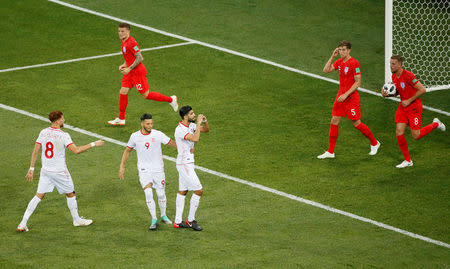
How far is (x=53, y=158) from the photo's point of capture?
11.3m

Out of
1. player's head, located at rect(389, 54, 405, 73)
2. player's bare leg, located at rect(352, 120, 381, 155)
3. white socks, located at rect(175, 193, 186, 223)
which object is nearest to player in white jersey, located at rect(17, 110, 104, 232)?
white socks, located at rect(175, 193, 186, 223)

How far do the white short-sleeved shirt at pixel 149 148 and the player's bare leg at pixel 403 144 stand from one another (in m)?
4.77

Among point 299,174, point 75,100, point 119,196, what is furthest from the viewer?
point 75,100

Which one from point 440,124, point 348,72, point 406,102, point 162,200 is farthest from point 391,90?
point 162,200

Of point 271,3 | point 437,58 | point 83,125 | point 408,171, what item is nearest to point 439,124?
point 408,171

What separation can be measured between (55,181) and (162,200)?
166 cm

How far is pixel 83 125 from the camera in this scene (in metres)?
15.9

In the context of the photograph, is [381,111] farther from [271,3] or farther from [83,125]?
[271,3]

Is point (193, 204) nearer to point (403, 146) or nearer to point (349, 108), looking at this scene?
point (349, 108)

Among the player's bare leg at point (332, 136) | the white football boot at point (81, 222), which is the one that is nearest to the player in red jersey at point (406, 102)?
the player's bare leg at point (332, 136)

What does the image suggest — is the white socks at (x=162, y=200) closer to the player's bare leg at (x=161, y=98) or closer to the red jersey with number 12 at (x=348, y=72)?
the red jersey with number 12 at (x=348, y=72)

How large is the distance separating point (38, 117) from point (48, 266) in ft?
21.2

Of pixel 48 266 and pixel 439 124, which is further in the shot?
pixel 439 124

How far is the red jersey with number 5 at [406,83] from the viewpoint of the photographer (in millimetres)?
13680
